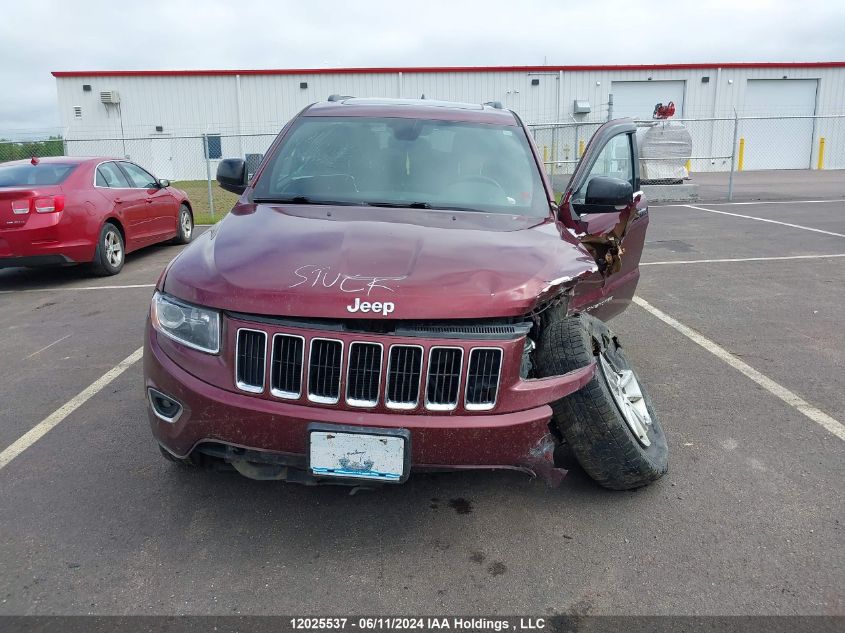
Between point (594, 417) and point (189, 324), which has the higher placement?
point (189, 324)

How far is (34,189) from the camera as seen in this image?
763 centimetres

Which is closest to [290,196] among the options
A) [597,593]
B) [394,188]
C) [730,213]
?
[394,188]

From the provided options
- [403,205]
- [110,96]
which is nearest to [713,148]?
[110,96]

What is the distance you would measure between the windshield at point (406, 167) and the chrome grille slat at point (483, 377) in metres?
1.28

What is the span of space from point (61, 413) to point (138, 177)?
6437mm

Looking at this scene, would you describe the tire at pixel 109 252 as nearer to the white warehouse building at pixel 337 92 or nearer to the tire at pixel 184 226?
the tire at pixel 184 226

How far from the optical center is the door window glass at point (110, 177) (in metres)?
8.63

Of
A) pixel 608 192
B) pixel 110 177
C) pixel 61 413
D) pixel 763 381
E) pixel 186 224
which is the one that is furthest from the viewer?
pixel 186 224

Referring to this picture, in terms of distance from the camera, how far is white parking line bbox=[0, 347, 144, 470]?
364 centimetres

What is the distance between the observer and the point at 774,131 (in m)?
31.9

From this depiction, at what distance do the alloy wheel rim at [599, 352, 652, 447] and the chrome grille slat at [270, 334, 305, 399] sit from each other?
4.43 feet

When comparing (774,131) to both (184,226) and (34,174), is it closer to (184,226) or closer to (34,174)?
(184,226)

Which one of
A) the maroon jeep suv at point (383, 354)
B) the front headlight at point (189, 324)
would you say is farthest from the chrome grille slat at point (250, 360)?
the front headlight at point (189, 324)

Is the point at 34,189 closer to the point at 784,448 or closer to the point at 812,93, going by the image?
the point at 784,448
